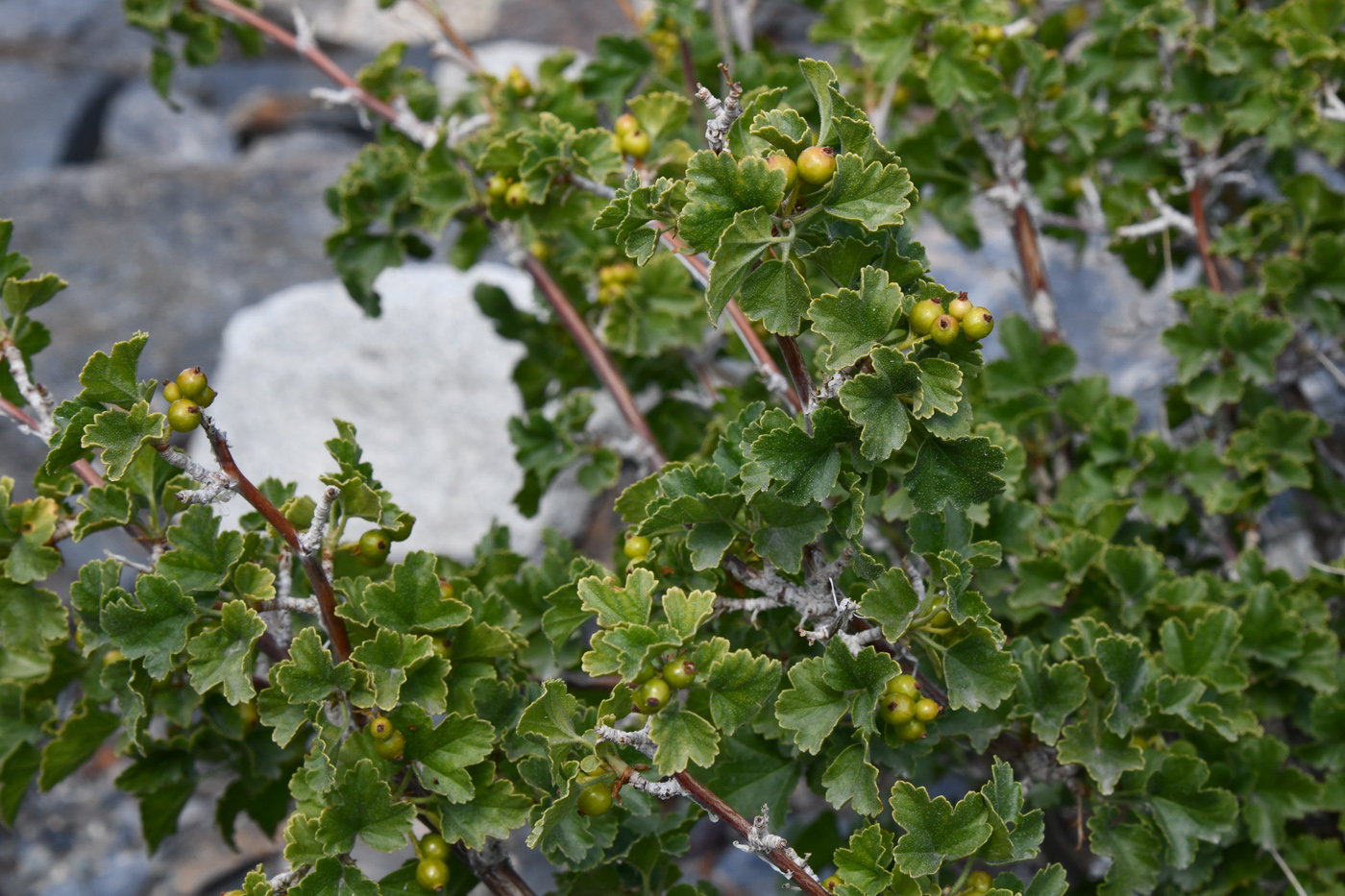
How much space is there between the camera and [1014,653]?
5.26ft

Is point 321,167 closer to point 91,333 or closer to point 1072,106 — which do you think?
point 91,333

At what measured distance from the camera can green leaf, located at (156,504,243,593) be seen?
1437 mm

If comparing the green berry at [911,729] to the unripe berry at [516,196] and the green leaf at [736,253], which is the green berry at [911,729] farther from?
the unripe berry at [516,196]

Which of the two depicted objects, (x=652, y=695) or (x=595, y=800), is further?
(x=595, y=800)

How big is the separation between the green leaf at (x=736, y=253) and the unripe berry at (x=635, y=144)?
2.25 feet

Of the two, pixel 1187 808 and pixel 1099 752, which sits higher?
pixel 1099 752

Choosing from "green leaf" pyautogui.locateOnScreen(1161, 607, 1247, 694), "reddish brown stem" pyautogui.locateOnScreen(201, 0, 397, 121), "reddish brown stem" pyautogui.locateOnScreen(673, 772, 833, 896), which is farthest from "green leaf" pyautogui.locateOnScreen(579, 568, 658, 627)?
"reddish brown stem" pyautogui.locateOnScreen(201, 0, 397, 121)

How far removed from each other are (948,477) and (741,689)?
36 centimetres

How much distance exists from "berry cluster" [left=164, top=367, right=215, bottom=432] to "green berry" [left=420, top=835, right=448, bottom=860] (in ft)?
2.13

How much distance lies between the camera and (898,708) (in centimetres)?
136

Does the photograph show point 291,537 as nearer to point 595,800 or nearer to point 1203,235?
point 595,800

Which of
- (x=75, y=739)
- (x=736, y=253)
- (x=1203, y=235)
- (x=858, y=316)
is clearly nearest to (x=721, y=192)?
(x=736, y=253)

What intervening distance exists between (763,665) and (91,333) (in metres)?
4.62

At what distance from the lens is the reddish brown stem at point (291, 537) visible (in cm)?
130
